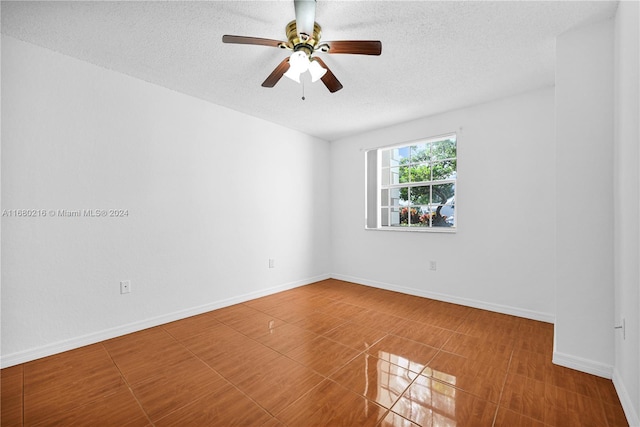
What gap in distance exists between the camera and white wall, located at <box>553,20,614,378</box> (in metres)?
1.84

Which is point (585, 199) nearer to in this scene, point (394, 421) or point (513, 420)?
point (513, 420)

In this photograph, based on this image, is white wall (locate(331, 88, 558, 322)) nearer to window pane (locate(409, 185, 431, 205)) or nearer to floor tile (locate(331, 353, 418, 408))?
window pane (locate(409, 185, 431, 205))

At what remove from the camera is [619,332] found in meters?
1.73

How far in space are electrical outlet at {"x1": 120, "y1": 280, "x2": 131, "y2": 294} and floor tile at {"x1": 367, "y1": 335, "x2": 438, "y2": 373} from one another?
2.29m

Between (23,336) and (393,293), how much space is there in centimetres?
377

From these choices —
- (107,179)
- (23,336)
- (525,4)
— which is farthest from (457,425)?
(107,179)

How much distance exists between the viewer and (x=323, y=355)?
2158 millimetres

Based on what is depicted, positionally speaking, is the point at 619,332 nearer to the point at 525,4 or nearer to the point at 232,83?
the point at 525,4

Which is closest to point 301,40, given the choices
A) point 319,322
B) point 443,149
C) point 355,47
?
point 355,47

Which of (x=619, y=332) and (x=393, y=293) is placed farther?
(x=393, y=293)

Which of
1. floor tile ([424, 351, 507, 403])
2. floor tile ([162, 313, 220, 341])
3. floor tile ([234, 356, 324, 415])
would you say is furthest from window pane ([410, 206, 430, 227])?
floor tile ([162, 313, 220, 341])

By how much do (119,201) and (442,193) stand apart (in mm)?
3692

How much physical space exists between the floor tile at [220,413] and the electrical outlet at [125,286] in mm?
1489

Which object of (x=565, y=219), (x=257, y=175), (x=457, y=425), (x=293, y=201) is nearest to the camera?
(x=457, y=425)
